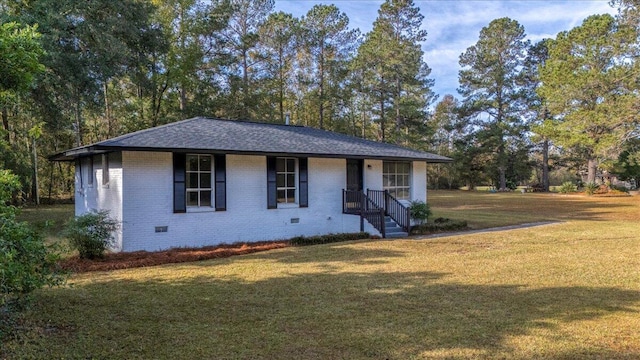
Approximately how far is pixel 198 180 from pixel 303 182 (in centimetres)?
333

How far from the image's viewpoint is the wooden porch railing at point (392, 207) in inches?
518

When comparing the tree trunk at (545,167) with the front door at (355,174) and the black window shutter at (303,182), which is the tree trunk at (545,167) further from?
the black window shutter at (303,182)

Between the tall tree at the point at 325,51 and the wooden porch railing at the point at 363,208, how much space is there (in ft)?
69.3

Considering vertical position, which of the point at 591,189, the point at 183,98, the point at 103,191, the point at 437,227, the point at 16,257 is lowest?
the point at 437,227

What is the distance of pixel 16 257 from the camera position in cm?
337

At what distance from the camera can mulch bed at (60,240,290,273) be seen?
821 cm

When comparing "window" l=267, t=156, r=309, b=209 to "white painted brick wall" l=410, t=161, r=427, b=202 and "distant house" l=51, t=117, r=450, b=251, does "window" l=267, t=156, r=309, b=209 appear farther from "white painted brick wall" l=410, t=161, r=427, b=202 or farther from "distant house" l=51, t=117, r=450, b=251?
"white painted brick wall" l=410, t=161, r=427, b=202

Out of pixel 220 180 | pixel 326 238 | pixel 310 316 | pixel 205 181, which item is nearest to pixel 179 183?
pixel 205 181

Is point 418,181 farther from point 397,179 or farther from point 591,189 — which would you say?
point 591,189

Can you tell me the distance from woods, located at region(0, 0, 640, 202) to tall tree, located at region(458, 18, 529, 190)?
14cm

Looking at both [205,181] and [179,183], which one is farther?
[205,181]

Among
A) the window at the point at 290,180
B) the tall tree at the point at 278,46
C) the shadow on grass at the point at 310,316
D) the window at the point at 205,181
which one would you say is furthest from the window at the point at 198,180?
the tall tree at the point at 278,46

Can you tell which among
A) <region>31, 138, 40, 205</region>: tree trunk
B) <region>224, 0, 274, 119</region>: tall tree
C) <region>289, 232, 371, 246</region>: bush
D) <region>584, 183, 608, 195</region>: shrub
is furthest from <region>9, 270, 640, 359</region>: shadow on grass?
<region>584, 183, 608, 195</region>: shrub

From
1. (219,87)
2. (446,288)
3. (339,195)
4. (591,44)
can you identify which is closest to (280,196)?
(339,195)
